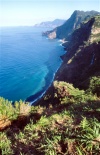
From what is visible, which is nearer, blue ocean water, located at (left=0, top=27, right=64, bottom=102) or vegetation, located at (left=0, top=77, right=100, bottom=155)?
vegetation, located at (left=0, top=77, right=100, bottom=155)

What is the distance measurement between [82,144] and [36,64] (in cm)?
12387

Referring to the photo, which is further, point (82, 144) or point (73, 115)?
point (73, 115)

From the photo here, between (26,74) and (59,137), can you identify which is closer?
(59,137)

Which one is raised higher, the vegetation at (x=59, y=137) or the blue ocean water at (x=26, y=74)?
the vegetation at (x=59, y=137)

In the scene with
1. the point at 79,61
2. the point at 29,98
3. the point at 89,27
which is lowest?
the point at 29,98

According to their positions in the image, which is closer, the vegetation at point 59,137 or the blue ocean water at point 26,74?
the vegetation at point 59,137

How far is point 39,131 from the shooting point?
10859 millimetres

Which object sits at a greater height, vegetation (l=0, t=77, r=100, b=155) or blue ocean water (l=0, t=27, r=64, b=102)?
vegetation (l=0, t=77, r=100, b=155)

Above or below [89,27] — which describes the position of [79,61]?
below

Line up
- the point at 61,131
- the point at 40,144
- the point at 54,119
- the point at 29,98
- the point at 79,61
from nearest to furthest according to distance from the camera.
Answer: the point at 40,144 → the point at 61,131 → the point at 54,119 → the point at 29,98 → the point at 79,61

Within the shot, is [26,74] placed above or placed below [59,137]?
below

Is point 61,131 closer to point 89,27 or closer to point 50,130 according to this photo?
point 50,130

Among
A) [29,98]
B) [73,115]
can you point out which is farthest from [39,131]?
[29,98]

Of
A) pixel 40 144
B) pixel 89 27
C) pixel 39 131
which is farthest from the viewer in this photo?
pixel 89 27
